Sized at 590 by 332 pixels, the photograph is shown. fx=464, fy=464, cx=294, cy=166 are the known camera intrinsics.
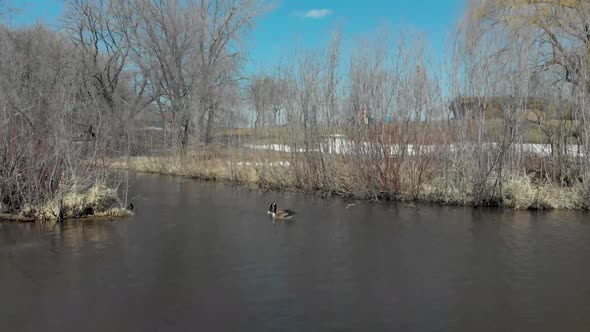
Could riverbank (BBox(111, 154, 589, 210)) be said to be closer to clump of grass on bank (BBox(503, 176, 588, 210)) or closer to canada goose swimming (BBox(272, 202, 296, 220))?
clump of grass on bank (BBox(503, 176, 588, 210))

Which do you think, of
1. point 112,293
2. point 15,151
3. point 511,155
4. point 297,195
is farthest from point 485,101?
point 15,151


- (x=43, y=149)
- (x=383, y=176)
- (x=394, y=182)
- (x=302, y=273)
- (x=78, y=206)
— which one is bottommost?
(x=302, y=273)

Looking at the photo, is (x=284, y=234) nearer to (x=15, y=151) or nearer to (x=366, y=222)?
(x=366, y=222)

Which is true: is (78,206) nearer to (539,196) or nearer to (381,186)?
(381,186)

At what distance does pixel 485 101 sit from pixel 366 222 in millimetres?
4030

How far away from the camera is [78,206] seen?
8.86 meters

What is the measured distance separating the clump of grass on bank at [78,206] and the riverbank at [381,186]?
5.67 ft

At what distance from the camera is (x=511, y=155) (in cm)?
1044

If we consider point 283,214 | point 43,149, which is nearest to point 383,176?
point 283,214

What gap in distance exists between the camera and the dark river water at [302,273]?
433 cm

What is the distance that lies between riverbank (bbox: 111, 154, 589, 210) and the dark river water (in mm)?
735

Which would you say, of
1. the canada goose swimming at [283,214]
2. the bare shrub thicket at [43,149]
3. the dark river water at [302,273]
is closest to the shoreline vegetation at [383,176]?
the dark river water at [302,273]

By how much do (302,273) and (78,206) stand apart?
5346 mm

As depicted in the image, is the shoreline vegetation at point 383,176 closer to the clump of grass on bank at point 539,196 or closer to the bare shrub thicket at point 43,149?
the clump of grass on bank at point 539,196
